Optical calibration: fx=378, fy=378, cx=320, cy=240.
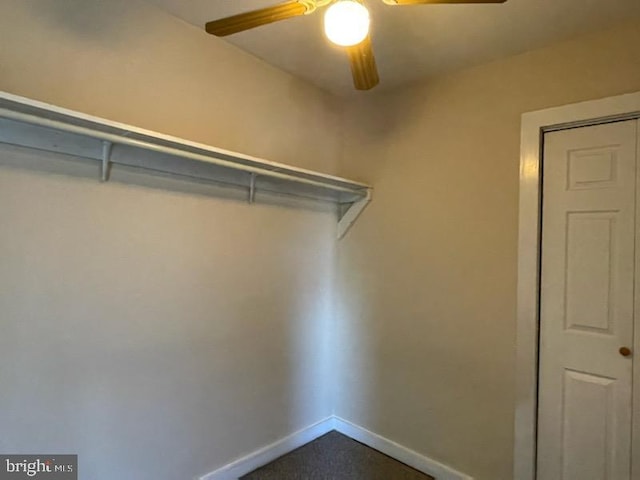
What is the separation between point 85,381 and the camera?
159cm

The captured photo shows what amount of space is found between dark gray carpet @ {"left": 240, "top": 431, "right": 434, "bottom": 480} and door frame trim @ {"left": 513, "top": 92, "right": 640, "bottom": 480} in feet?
2.07

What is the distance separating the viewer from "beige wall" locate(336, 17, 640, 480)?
6.41 ft

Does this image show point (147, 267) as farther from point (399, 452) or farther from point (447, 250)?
point (399, 452)

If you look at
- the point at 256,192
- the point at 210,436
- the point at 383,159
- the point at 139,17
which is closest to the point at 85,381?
the point at 210,436

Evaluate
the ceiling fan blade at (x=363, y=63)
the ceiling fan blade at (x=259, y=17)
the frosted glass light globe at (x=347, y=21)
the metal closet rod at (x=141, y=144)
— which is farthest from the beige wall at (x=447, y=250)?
the ceiling fan blade at (x=259, y=17)

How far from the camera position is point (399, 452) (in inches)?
92.9

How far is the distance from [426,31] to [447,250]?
1.16 m

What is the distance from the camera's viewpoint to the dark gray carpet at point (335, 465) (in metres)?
2.19

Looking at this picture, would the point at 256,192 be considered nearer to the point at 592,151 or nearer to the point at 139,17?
the point at 139,17

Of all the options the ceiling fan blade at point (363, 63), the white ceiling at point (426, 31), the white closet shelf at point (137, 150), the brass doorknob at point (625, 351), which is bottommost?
the brass doorknob at point (625, 351)

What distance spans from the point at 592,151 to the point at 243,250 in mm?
1830

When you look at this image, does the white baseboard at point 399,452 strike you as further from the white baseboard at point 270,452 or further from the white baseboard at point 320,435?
the white baseboard at point 270,452

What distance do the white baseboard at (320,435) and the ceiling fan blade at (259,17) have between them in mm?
2109

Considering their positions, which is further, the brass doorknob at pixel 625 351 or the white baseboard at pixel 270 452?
the white baseboard at pixel 270 452
